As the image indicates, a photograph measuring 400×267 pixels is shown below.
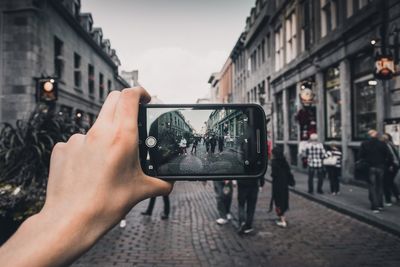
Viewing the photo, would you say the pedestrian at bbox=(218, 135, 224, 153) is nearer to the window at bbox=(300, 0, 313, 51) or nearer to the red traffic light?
the red traffic light

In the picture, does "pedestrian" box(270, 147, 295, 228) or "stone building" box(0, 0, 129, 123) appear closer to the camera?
"pedestrian" box(270, 147, 295, 228)

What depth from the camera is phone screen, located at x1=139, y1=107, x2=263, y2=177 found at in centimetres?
182

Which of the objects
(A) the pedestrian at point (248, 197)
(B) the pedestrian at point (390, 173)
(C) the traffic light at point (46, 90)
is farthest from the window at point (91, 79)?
(A) the pedestrian at point (248, 197)

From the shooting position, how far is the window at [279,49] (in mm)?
24406

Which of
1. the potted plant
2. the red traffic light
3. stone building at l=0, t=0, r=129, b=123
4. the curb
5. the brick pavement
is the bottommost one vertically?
the brick pavement

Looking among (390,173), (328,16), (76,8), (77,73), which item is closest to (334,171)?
(390,173)

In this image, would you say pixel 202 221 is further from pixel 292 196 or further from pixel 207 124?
pixel 207 124

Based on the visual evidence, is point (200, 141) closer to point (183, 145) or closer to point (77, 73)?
point (183, 145)

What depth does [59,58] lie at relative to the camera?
1978 centimetres

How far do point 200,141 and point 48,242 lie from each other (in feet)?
3.47

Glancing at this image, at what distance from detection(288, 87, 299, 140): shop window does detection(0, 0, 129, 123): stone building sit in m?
11.5

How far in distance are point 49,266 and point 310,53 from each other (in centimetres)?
1884

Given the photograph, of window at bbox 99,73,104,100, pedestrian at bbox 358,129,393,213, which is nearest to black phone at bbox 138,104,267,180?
pedestrian at bbox 358,129,393,213

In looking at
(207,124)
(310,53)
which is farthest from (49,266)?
(310,53)
